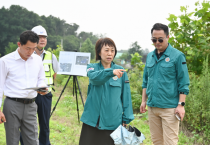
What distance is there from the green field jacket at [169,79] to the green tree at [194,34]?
2.40 m

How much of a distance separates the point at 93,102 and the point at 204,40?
146 inches

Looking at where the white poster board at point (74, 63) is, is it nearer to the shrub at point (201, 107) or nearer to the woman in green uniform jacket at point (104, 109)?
the shrub at point (201, 107)

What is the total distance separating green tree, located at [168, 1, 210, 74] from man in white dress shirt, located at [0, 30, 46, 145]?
3.57 m

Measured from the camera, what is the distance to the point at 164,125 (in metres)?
2.61

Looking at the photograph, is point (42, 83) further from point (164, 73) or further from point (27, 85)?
point (164, 73)

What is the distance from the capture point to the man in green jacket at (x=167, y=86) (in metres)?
2.49

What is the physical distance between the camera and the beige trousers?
8.32 feet

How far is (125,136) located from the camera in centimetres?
201

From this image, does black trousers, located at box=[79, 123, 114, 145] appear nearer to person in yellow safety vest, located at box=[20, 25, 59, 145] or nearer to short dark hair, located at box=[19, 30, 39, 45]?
short dark hair, located at box=[19, 30, 39, 45]

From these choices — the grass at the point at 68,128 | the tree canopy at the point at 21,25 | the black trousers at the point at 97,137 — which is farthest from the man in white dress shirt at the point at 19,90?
the tree canopy at the point at 21,25

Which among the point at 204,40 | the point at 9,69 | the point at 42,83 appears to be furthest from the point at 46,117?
the point at 204,40

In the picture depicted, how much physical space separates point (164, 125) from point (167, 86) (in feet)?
1.72

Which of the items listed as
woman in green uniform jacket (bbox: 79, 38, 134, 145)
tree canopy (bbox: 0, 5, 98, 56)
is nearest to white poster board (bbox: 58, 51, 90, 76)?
woman in green uniform jacket (bbox: 79, 38, 134, 145)

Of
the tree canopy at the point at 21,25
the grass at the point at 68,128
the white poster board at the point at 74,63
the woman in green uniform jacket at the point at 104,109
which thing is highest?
the tree canopy at the point at 21,25
